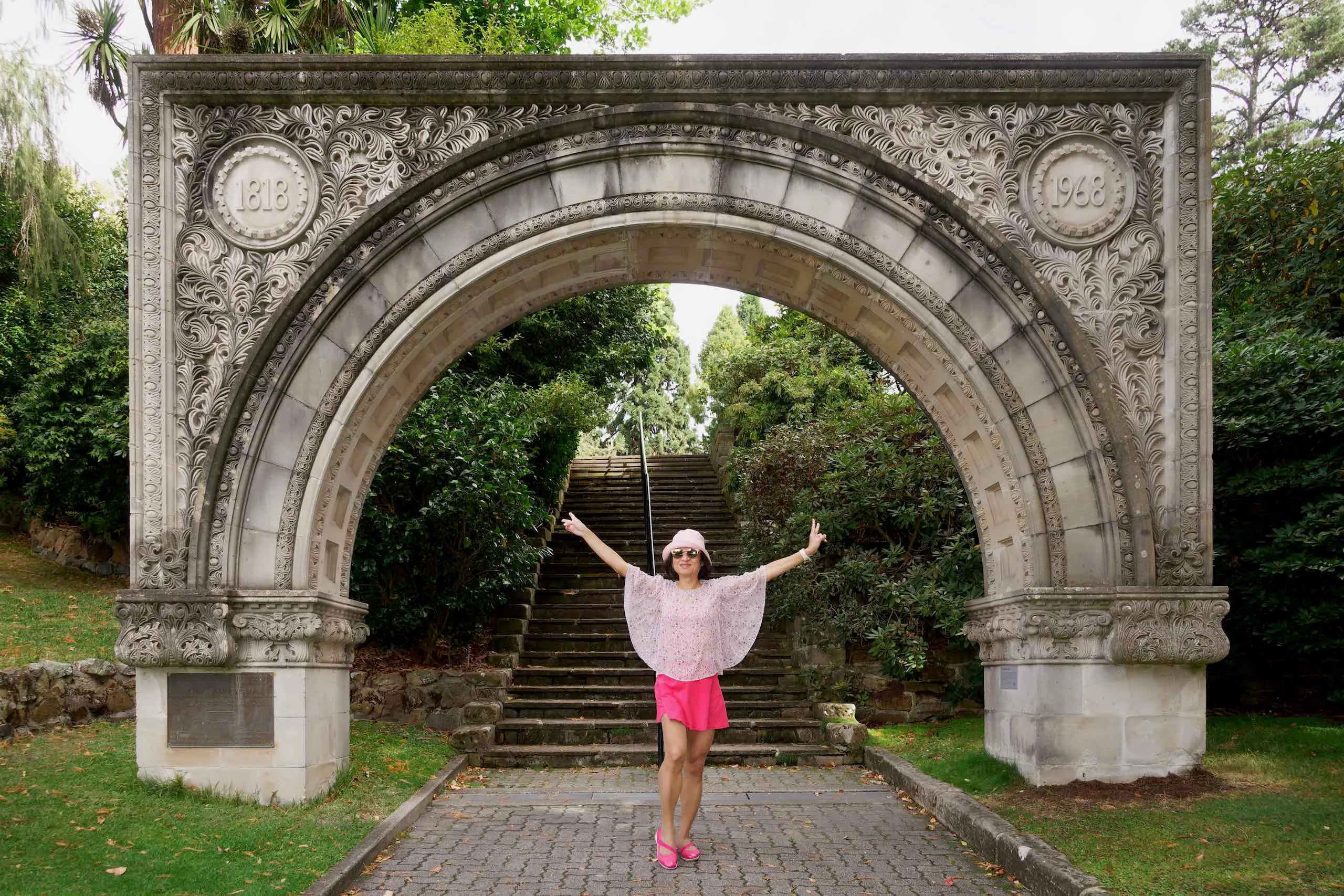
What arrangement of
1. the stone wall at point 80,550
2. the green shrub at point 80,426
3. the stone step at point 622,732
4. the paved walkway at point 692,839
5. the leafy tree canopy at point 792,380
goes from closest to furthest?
the paved walkway at point 692,839, the stone step at point 622,732, the green shrub at point 80,426, the stone wall at point 80,550, the leafy tree canopy at point 792,380

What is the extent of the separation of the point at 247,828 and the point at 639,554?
9082 mm

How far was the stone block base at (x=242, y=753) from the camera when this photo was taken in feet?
21.1

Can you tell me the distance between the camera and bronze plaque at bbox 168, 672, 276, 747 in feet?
21.2

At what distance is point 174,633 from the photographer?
6418 millimetres

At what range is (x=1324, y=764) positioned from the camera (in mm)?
6379

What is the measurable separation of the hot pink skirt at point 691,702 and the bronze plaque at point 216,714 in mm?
2822

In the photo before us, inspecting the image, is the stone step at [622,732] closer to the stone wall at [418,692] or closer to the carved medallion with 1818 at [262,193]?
the stone wall at [418,692]

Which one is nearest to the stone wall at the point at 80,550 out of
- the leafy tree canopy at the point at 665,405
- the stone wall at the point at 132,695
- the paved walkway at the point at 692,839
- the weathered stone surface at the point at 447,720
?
the stone wall at the point at 132,695

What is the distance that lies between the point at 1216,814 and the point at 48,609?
11.5m

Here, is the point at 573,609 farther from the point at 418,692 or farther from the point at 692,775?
the point at 692,775

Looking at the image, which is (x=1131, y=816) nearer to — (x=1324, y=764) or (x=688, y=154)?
(x=1324, y=764)

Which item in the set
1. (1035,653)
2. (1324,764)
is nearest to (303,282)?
(1035,653)

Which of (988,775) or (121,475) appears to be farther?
(121,475)

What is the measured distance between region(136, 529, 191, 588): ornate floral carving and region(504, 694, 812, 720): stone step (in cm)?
439
